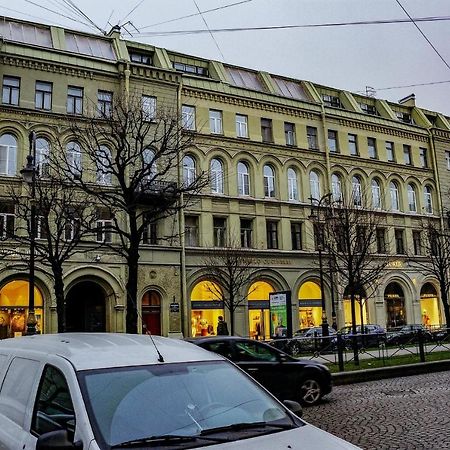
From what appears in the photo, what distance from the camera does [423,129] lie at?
145 ft

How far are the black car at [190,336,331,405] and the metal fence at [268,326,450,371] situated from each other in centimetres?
399

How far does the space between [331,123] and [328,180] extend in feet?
14.8

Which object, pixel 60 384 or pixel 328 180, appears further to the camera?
pixel 328 180

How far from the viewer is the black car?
11.1 m

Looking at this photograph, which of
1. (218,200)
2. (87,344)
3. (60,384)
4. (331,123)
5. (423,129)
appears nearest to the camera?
(60,384)

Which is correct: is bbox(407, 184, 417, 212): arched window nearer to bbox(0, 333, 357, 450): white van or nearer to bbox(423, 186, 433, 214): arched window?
bbox(423, 186, 433, 214): arched window

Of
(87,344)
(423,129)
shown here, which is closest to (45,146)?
(87,344)

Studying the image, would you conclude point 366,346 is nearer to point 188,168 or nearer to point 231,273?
point 231,273

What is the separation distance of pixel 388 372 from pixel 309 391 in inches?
203

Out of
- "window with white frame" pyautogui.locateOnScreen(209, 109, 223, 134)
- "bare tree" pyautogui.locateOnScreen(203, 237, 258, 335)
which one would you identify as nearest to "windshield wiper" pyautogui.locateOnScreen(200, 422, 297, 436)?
"bare tree" pyautogui.locateOnScreen(203, 237, 258, 335)

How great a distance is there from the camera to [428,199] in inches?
1715

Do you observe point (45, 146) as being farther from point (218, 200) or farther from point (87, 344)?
point (87, 344)

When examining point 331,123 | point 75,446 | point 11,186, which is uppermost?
point 331,123

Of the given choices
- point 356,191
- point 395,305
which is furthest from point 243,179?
point 395,305
